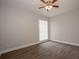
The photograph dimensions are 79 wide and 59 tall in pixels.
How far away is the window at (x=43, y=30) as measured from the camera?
17.3 ft

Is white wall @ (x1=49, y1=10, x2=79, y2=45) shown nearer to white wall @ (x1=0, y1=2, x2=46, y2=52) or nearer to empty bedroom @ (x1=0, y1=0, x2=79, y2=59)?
empty bedroom @ (x1=0, y1=0, x2=79, y2=59)

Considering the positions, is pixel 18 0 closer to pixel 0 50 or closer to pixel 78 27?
pixel 0 50

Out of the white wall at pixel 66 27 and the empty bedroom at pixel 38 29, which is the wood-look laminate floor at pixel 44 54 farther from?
the white wall at pixel 66 27

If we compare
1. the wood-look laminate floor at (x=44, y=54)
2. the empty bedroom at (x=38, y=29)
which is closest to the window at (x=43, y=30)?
the empty bedroom at (x=38, y=29)

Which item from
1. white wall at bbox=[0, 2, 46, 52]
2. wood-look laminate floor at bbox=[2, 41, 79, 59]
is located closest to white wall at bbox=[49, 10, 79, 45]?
wood-look laminate floor at bbox=[2, 41, 79, 59]

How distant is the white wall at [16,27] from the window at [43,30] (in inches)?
20.3

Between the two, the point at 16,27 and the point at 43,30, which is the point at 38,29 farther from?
the point at 16,27

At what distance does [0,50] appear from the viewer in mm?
3141

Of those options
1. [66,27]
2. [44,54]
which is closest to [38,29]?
[66,27]

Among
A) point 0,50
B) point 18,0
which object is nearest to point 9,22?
point 18,0

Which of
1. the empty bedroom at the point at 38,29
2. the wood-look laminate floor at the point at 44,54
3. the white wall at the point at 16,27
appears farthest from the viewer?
the white wall at the point at 16,27

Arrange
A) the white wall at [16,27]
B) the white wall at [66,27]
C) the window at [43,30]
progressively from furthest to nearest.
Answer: the window at [43,30]
the white wall at [66,27]
the white wall at [16,27]

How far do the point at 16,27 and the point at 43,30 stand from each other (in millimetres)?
2572

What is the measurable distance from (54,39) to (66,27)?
60.1 inches
